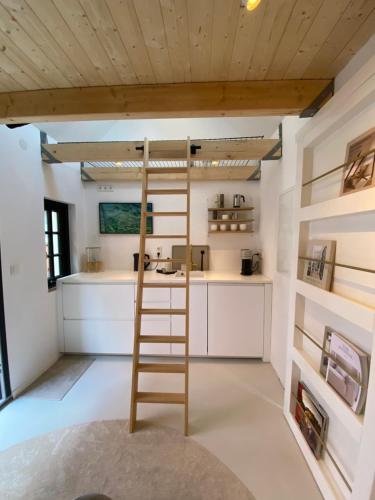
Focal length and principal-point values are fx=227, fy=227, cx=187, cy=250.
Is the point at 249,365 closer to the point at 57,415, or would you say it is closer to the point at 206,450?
the point at 206,450

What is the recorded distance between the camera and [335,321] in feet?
4.58

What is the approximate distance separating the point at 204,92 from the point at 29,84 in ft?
3.97

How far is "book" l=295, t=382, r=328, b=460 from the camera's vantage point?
57.4 inches

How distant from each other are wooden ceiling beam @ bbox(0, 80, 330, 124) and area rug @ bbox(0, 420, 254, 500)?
95.3 inches

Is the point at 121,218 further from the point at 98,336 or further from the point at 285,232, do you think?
the point at 285,232

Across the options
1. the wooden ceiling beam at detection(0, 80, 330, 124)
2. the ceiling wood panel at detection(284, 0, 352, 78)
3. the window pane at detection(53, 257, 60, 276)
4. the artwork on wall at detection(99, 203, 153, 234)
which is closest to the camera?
the ceiling wood panel at detection(284, 0, 352, 78)

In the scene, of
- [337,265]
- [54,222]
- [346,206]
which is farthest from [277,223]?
[54,222]

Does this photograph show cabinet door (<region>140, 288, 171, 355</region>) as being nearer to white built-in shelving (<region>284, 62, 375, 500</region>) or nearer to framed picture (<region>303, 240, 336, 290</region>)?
white built-in shelving (<region>284, 62, 375, 500</region>)

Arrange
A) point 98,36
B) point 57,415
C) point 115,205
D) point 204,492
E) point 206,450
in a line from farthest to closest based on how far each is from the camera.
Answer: point 115,205 → point 57,415 → point 206,450 → point 204,492 → point 98,36

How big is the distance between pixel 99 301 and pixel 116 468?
1.66 meters

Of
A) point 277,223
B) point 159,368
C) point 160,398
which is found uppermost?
point 277,223

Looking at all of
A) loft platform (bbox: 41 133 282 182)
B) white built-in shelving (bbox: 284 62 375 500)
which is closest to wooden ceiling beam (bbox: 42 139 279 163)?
loft platform (bbox: 41 133 282 182)

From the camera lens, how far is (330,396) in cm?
128

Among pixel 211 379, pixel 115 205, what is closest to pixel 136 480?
pixel 211 379
